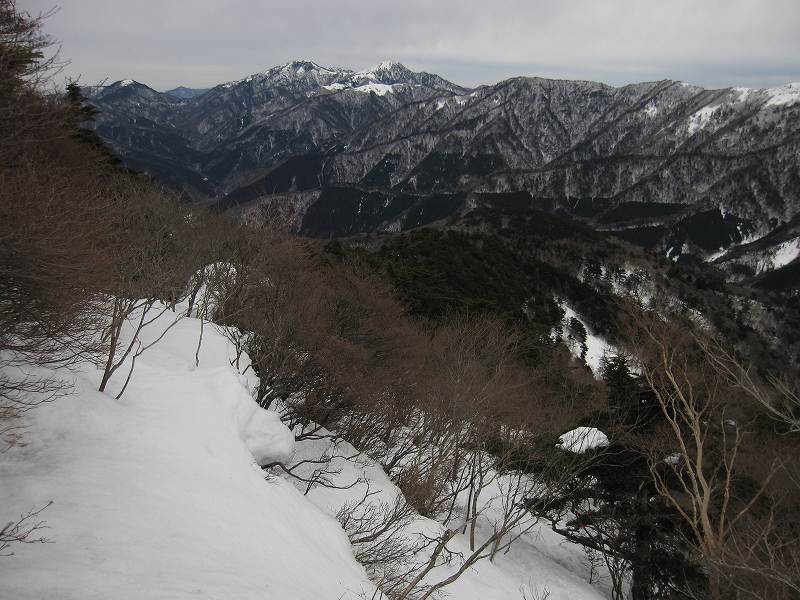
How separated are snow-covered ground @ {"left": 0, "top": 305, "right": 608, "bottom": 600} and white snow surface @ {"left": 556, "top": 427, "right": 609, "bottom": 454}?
7.07 meters

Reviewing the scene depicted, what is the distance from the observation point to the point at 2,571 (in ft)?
16.1

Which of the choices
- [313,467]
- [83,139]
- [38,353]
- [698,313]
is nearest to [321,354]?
[313,467]

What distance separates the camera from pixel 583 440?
18.3 meters

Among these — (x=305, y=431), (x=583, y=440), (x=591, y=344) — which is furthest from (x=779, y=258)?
(x=305, y=431)

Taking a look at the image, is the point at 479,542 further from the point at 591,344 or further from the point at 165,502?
the point at 591,344

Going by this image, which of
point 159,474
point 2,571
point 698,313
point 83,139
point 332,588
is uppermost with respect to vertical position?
point 83,139

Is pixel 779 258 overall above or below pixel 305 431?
above

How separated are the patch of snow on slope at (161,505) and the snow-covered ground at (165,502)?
0.02 m

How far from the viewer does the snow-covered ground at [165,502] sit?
5406mm

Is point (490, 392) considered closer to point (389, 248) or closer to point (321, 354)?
point (321, 354)

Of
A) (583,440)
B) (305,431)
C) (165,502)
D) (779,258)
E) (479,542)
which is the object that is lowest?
(479,542)

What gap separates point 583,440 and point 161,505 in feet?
50.7

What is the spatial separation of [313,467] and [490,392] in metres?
7.11

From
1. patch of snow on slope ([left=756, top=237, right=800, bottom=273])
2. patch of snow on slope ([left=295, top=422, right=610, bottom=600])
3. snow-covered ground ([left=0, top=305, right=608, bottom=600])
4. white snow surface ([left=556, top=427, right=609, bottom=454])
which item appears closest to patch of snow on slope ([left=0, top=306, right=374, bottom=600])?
snow-covered ground ([left=0, top=305, right=608, bottom=600])
